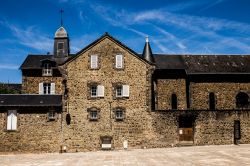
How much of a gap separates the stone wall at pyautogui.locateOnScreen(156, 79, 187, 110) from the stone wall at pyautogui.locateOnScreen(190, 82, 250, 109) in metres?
0.99

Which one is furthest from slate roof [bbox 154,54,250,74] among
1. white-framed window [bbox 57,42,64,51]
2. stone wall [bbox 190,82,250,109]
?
white-framed window [bbox 57,42,64,51]

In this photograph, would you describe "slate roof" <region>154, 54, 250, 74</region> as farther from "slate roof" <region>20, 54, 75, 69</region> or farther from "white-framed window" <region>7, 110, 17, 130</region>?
"white-framed window" <region>7, 110, 17, 130</region>

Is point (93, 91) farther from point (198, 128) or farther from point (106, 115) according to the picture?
point (198, 128)

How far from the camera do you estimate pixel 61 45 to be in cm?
4562

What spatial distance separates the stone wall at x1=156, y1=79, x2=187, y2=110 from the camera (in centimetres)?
3850

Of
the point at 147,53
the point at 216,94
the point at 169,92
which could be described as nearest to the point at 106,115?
the point at 169,92

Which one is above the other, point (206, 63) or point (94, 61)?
point (206, 63)

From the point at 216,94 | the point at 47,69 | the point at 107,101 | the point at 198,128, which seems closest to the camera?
the point at 198,128

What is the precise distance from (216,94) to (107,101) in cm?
1381

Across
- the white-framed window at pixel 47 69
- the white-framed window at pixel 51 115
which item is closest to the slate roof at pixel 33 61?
the white-framed window at pixel 47 69

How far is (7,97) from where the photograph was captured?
31203 millimetres

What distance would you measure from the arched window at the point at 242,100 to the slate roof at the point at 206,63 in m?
2.60

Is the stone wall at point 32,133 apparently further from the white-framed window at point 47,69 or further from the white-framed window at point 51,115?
the white-framed window at point 47,69

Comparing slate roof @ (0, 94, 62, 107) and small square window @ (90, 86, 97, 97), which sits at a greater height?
small square window @ (90, 86, 97, 97)
